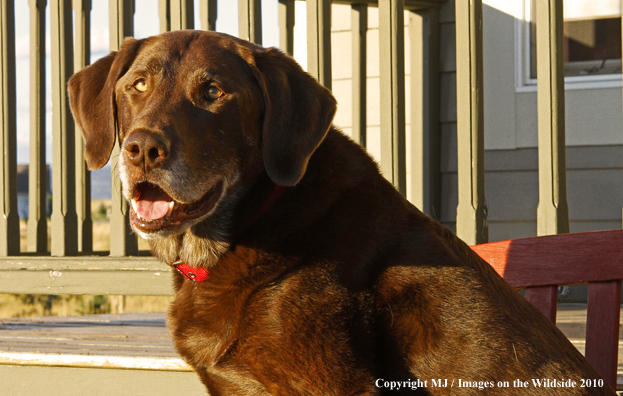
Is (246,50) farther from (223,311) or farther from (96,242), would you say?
(96,242)

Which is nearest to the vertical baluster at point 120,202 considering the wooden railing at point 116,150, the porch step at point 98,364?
the wooden railing at point 116,150

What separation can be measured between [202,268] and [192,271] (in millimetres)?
51

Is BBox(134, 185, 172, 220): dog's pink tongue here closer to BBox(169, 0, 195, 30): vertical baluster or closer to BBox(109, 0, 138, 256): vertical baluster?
BBox(109, 0, 138, 256): vertical baluster

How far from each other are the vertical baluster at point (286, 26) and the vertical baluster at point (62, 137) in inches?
50.2

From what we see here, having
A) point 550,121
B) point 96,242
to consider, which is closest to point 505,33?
point 550,121

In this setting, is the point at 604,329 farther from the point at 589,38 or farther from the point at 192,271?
the point at 589,38

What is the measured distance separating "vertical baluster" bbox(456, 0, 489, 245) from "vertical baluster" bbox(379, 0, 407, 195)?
1.09ft

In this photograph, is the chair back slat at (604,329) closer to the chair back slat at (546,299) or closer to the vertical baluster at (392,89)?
the chair back slat at (546,299)

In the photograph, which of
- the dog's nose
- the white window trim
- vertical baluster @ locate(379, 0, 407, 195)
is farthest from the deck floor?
the white window trim

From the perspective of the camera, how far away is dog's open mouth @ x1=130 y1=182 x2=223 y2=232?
2.10m

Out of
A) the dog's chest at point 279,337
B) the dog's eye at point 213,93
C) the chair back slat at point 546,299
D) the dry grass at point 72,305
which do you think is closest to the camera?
the dog's chest at point 279,337

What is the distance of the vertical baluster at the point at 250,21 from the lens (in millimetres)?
3666

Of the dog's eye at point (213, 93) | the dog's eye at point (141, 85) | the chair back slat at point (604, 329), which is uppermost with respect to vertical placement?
the dog's eye at point (141, 85)

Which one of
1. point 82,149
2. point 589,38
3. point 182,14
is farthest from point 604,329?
point 589,38
